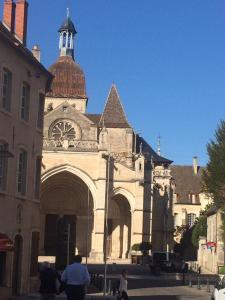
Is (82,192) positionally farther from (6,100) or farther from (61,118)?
(6,100)

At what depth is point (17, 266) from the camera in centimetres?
2223

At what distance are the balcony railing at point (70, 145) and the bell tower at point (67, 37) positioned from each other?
2455 cm

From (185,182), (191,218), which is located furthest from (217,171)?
(185,182)

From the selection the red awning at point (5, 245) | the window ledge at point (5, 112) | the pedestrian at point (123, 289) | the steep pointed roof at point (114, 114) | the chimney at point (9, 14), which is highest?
the steep pointed roof at point (114, 114)

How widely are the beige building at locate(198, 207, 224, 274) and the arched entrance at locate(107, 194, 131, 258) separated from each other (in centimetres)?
867

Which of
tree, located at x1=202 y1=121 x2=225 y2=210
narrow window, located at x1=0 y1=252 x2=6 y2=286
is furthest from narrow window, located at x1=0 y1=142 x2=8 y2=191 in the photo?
tree, located at x1=202 y1=121 x2=225 y2=210

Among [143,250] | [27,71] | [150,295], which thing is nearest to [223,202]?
[150,295]

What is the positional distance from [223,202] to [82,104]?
40.0 metres

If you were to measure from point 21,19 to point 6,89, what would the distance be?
203 inches

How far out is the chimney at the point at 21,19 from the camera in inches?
1001

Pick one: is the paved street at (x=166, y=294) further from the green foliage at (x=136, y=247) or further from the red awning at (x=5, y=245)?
the green foliage at (x=136, y=247)

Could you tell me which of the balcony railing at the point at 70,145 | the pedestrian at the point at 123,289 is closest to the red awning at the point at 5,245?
the pedestrian at the point at 123,289

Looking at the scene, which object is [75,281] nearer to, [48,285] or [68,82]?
[48,285]

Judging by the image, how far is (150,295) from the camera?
80.9 feet
